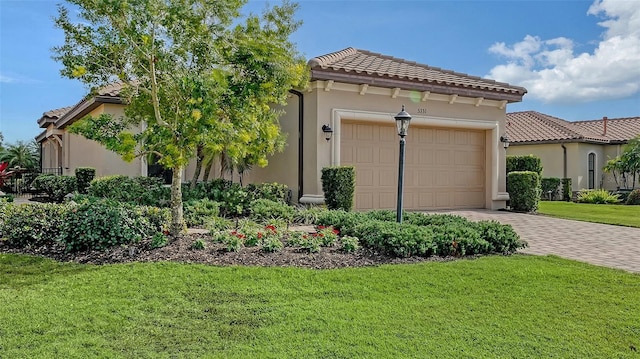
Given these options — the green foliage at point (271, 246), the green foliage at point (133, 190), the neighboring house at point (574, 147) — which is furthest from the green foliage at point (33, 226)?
the neighboring house at point (574, 147)

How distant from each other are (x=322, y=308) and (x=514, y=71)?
14699 mm

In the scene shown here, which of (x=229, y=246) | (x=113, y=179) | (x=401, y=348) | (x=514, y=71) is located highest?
(x=514, y=71)

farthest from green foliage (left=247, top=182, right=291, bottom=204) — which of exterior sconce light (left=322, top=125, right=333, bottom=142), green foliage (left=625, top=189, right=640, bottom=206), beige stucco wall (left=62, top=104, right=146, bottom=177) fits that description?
green foliage (left=625, top=189, right=640, bottom=206)

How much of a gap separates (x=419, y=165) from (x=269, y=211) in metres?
5.54

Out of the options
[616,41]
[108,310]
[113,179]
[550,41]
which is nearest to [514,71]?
[550,41]

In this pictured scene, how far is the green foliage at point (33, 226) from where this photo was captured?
684cm

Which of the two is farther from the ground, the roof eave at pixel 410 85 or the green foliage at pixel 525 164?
the roof eave at pixel 410 85

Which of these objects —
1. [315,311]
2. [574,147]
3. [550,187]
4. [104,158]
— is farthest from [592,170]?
[315,311]

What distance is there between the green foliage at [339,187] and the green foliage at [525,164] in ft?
23.6

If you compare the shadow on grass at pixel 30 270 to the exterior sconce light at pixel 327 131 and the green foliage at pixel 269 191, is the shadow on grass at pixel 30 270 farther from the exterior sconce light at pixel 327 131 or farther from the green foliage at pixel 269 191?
the exterior sconce light at pixel 327 131

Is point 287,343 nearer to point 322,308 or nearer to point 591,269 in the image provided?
point 322,308

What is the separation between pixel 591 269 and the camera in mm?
6145

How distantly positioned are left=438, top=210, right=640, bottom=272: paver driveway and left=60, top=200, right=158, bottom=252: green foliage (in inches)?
237

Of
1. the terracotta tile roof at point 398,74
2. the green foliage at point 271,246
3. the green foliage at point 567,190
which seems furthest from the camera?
the green foliage at point 567,190
